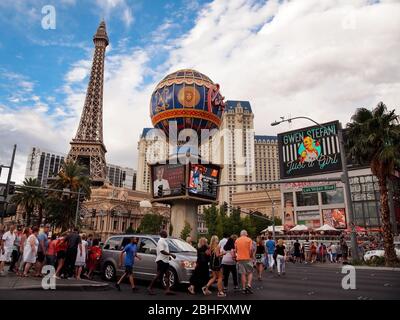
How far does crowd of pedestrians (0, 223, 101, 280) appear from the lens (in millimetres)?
11578

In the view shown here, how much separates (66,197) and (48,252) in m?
31.2

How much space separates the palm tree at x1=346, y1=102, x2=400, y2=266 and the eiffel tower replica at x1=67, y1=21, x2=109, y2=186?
73.7m

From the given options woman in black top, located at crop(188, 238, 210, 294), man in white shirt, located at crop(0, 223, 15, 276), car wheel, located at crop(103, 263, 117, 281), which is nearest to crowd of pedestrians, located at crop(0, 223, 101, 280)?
man in white shirt, located at crop(0, 223, 15, 276)

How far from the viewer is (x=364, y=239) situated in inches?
1594

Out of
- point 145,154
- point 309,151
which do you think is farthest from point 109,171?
point 309,151

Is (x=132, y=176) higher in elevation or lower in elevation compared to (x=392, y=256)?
higher

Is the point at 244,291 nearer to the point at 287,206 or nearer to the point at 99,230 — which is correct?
the point at 287,206

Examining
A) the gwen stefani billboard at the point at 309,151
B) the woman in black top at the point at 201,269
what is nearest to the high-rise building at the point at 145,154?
the gwen stefani billboard at the point at 309,151

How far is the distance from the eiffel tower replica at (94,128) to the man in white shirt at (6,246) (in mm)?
75767

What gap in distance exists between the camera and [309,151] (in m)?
62.0

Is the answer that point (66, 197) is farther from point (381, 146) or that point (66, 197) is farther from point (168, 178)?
point (381, 146)

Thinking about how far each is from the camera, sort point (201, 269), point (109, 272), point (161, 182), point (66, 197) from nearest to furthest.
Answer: point (201, 269)
point (109, 272)
point (161, 182)
point (66, 197)

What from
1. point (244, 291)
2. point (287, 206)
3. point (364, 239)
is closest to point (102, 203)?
point (287, 206)
